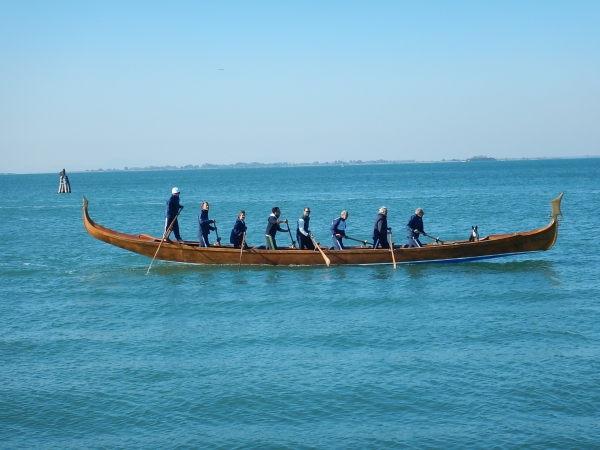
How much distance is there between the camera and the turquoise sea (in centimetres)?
1146

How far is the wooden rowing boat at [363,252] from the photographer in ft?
79.0

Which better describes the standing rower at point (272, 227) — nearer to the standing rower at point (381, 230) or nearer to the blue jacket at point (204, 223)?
the blue jacket at point (204, 223)

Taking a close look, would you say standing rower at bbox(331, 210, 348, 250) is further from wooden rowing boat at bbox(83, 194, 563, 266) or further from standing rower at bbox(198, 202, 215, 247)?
standing rower at bbox(198, 202, 215, 247)

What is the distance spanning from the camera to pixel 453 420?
1155 centimetres

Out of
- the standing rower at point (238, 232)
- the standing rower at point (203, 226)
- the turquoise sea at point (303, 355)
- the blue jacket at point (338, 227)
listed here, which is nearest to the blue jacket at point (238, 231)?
the standing rower at point (238, 232)

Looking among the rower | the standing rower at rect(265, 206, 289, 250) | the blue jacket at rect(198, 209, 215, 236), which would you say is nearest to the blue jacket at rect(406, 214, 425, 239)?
the rower

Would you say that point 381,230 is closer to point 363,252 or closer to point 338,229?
point 363,252

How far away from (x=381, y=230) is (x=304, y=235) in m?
2.58

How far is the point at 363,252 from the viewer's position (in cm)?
2405

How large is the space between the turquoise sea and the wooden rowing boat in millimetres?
430

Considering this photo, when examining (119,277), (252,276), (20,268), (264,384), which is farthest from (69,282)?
(264,384)

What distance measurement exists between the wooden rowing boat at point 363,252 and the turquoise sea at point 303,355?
1.41 feet

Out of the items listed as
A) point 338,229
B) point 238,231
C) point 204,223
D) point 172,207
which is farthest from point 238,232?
point 338,229

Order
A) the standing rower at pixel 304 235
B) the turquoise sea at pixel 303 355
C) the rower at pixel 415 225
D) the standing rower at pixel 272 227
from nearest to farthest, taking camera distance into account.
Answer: the turquoise sea at pixel 303 355 → the rower at pixel 415 225 → the standing rower at pixel 272 227 → the standing rower at pixel 304 235
